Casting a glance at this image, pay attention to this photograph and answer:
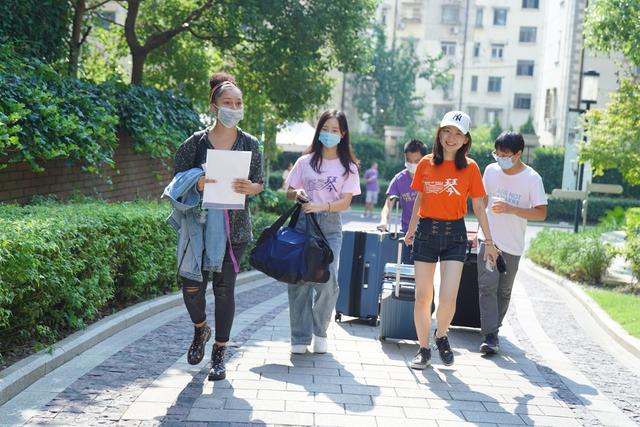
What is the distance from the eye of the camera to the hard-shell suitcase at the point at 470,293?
8.70m

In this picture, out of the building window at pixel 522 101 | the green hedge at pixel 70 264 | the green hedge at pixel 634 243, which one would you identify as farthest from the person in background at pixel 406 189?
the building window at pixel 522 101

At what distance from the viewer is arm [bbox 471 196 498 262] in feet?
23.0

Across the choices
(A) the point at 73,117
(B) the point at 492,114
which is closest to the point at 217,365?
(A) the point at 73,117

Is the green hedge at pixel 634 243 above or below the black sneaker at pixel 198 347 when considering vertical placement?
above

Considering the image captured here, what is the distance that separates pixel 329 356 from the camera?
727 cm

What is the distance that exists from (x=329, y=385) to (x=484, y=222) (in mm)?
1735

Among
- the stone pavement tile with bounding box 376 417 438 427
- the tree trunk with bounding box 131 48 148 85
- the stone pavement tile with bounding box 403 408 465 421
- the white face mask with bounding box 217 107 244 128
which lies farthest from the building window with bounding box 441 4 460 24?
the stone pavement tile with bounding box 376 417 438 427

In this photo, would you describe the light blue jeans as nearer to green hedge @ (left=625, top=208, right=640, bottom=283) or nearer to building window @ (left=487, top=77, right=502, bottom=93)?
green hedge @ (left=625, top=208, right=640, bottom=283)

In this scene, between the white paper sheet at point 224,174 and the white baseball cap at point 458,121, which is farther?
the white baseball cap at point 458,121

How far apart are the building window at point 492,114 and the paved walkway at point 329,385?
Answer: 207 ft

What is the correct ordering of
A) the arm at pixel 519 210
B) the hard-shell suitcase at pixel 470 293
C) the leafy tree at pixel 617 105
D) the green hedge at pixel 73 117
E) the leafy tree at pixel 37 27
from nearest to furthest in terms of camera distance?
the arm at pixel 519 210 → the hard-shell suitcase at pixel 470 293 → the green hedge at pixel 73 117 → the leafy tree at pixel 37 27 → the leafy tree at pixel 617 105

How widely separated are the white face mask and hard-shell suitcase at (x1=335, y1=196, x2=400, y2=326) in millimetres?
2801

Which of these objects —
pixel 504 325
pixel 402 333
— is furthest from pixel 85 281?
pixel 504 325

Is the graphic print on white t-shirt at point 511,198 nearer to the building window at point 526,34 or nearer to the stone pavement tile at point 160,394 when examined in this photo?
the stone pavement tile at point 160,394
